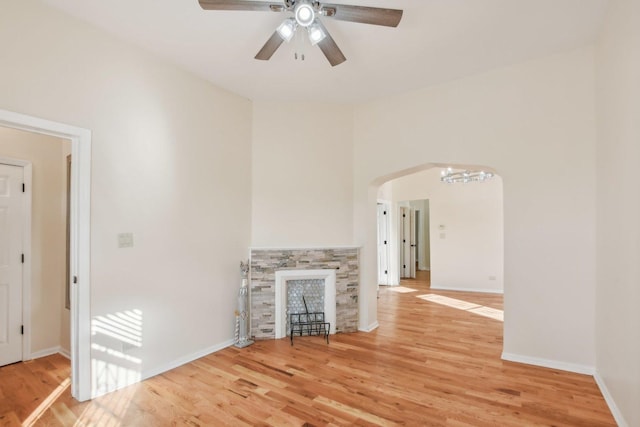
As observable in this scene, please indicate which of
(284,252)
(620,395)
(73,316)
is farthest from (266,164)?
(620,395)

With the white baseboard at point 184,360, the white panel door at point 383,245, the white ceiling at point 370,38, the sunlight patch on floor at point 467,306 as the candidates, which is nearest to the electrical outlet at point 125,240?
the white baseboard at point 184,360

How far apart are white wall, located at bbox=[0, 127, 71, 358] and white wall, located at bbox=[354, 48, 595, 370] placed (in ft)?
14.0

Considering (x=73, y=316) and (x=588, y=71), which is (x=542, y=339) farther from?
(x=73, y=316)

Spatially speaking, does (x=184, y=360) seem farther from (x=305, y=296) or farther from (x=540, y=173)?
(x=540, y=173)

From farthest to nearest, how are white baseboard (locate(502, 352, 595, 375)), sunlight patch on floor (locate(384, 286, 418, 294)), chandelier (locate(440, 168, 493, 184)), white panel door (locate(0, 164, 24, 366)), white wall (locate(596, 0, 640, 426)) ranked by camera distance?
sunlight patch on floor (locate(384, 286, 418, 294)), chandelier (locate(440, 168, 493, 184)), white panel door (locate(0, 164, 24, 366)), white baseboard (locate(502, 352, 595, 375)), white wall (locate(596, 0, 640, 426))

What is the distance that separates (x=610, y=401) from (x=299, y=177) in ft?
11.8

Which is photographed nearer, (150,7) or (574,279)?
(150,7)

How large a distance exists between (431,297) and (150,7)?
6203 millimetres

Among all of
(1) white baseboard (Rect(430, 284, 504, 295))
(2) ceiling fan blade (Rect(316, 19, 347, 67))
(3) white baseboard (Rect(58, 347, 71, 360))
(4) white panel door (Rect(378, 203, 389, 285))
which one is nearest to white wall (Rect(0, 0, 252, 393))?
(3) white baseboard (Rect(58, 347, 71, 360))

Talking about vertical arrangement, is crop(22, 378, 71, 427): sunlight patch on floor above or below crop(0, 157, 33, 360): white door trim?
below

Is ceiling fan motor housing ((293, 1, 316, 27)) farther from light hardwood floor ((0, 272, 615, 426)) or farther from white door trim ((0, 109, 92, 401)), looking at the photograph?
light hardwood floor ((0, 272, 615, 426))

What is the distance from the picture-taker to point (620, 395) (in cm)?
223

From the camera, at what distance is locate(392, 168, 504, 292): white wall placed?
22.1ft

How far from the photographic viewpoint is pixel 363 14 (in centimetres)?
214
